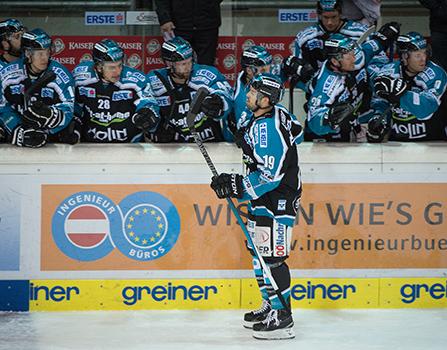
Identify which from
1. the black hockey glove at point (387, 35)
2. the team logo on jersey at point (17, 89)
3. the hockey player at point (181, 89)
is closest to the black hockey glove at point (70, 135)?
the team logo on jersey at point (17, 89)

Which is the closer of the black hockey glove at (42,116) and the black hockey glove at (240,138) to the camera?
the black hockey glove at (240,138)

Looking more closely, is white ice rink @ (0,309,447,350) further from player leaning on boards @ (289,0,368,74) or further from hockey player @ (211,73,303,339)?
player leaning on boards @ (289,0,368,74)

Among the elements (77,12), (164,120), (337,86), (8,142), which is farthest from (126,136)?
(77,12)

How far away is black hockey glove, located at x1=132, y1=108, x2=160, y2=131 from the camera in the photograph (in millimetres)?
7105

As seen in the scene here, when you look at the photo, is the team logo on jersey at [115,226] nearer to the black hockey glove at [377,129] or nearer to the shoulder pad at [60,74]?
the shoulder pad at [60,74]

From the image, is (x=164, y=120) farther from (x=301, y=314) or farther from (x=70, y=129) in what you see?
(x=301, y=314)

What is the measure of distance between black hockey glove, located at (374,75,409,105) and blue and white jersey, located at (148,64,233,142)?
932mm

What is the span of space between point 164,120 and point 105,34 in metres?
1.78

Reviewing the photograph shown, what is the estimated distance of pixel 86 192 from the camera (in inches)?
279

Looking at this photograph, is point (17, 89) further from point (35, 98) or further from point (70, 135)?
point (70, 135)

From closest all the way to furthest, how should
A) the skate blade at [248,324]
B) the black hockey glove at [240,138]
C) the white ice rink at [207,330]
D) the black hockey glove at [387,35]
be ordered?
the white ice rink at [207,330]
the black hockey glove at [240,138]
the skate blade at [248,324]
the black hockey glove at [387,35]

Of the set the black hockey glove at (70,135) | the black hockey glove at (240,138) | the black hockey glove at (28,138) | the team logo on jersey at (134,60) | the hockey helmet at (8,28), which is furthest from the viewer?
the team logo on jersey at (134,60)

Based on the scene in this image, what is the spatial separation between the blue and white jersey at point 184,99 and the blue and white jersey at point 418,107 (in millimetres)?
1036

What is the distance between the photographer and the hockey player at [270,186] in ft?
21.0
